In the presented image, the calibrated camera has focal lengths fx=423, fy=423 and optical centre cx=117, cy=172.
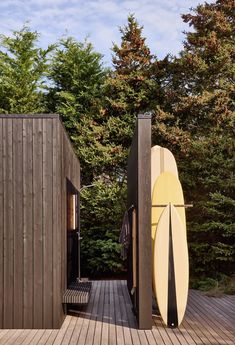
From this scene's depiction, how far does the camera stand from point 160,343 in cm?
449

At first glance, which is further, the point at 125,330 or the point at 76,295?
the point at 76,295

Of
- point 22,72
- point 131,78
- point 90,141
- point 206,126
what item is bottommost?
point 90,141

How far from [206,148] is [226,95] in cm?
186

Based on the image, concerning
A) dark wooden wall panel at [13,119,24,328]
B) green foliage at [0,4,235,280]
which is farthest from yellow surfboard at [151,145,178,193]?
green foliage at [0,4,235,280]

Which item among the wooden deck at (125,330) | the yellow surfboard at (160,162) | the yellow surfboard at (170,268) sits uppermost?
the yellow surfboard at (160,162)

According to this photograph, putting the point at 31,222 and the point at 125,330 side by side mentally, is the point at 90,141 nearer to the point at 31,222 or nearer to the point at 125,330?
the point at 31,222

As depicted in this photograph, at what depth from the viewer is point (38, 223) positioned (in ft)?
17.3

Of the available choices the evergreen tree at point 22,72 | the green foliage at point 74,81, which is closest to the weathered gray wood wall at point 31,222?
the green foliage at point 74,81

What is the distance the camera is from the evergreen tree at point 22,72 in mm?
13070

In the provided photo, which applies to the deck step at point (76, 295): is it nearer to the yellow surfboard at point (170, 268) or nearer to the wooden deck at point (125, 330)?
the wooden deck at point (125, 330)

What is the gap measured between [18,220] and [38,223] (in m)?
0.25

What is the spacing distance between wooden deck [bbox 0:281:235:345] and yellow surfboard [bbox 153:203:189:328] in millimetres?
232

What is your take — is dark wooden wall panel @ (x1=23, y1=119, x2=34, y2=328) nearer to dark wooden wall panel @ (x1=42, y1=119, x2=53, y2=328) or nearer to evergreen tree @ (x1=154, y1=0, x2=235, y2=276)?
dark wooden wall panel @ (x1=42, y1=119, x2=53, y2=328)

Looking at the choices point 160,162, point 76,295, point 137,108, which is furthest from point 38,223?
point 137,108
